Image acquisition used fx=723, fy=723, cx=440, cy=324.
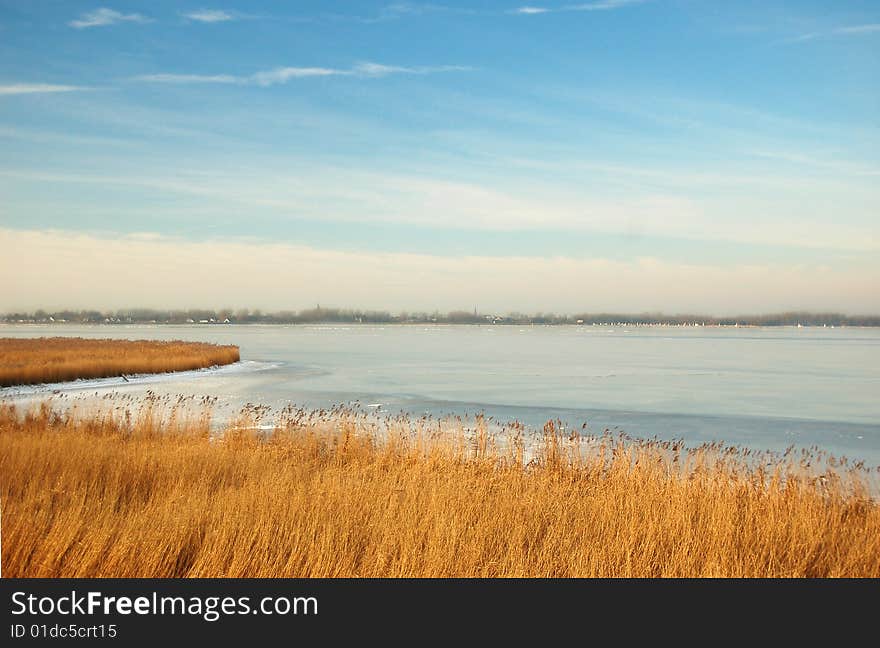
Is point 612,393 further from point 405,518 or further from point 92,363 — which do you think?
point 92,363

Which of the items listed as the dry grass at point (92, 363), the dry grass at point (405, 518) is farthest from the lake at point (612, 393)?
the dry grass at point (405, 518)

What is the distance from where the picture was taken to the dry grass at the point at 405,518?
19.9ft

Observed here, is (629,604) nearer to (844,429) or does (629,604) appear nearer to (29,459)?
(29,459)

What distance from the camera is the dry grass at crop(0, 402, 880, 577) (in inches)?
239

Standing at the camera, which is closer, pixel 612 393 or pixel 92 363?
pixel 612 393

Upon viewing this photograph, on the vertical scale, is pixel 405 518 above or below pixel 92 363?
above

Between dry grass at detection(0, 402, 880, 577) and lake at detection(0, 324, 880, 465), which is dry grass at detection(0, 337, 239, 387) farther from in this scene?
dry grass at detection(0, 402, 880, 577)

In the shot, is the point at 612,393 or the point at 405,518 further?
→ the point at 612,393

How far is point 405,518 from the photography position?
7.34 metres

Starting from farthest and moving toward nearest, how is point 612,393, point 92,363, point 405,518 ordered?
point 92,363 < point 612,393 < point 405,518

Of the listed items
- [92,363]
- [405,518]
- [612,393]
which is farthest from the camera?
[92,363]

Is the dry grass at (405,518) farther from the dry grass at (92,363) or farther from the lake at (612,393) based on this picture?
the dry grass at (92,363)

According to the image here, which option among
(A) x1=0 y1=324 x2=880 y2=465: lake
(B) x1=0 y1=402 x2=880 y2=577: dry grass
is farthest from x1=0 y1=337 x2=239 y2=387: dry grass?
(B) x1=0 y1=402 x2=880 y2=577: dry grass

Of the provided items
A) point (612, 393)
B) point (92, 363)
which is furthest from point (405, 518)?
point (92, 363)
